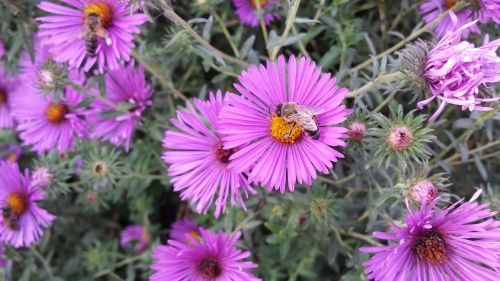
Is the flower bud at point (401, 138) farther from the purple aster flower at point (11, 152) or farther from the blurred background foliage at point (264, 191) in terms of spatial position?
the purple aster flower at point (11, 152)

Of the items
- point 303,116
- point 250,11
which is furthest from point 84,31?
point 303,116

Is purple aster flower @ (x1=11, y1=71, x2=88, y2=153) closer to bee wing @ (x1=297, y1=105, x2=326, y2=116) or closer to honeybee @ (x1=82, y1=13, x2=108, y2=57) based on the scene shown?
honeybee @ (x1=82, y1=13, x2=108, y2=57)

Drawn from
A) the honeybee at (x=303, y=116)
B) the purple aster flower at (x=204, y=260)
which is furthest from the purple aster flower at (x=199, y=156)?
→ the honeybee at (x=303, y=116)

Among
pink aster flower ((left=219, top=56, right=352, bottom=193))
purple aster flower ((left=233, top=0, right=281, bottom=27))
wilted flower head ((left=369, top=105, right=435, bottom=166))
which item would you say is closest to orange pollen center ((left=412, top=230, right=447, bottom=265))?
wilted flower head ((left=369, top=105, right=435, bottom=166))

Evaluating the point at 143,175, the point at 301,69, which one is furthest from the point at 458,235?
the point at 143,175

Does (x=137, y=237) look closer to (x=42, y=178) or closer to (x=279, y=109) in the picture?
(x=42, y=178)
